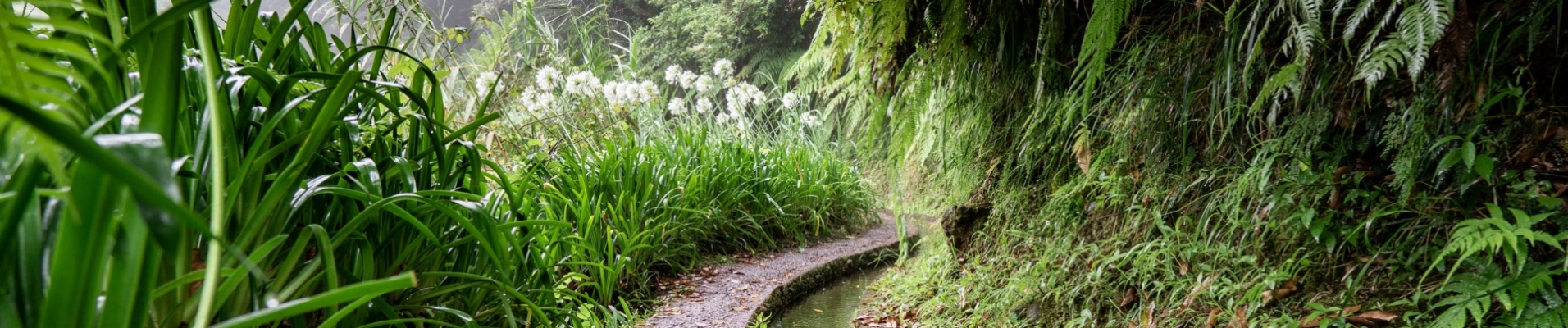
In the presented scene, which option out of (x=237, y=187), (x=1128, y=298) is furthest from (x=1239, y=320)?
(x=237, y=187)

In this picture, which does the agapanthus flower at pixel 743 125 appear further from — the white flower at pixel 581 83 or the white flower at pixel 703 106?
the white flower at pixel 581 83

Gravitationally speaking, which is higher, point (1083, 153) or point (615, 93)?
point (1083, 153)

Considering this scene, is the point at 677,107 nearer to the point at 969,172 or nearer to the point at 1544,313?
the point at 969,172

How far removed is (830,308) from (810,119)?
2.60 metres

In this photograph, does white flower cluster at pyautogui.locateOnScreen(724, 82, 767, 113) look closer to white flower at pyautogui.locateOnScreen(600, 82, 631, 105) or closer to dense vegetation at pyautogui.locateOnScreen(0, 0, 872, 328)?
white flower at pyautogui.locateOnScreen(600, 82, 631, 105)

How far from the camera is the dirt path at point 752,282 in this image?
119 inches

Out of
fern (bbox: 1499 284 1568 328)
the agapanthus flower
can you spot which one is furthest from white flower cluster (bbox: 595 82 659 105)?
fern (bbox: 1499 284 1568 328)

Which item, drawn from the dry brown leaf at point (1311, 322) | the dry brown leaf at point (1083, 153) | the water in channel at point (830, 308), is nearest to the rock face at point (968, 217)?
the water in channel at point (830, 308)

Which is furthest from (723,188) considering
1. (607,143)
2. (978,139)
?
(978,139)

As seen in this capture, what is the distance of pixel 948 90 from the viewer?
3014 mm

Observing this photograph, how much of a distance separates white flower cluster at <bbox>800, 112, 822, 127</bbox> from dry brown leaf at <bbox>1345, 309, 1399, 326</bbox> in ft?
15.0

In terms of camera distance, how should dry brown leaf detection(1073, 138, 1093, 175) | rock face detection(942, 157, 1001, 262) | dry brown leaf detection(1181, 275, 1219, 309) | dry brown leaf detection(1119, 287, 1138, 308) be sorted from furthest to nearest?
rock face detection(942, 157, 1001, 262) < dry brown leaf detection(1073, 138, 1093, 175) < dry brown leaf detection(1119, 287, 1138, 308) < dry brown leaf detection(1181, 275, 1219, 309)

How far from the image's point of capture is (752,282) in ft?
12.2

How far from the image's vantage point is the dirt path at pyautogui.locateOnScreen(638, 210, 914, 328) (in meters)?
3.02
